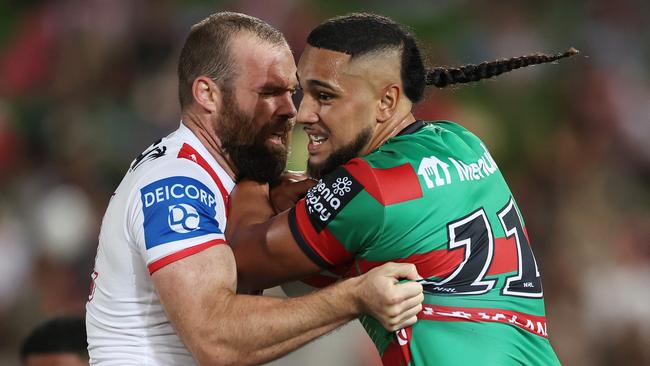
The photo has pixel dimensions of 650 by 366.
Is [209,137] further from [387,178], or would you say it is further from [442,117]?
[442,117]

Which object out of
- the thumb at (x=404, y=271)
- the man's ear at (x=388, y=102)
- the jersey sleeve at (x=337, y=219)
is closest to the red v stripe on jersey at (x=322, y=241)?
the jersey sleeve at (x=337, y=219)

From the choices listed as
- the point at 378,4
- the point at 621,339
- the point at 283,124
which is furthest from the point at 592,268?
the point at 283,124

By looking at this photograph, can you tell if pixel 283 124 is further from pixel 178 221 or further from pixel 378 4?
pixel 378 4

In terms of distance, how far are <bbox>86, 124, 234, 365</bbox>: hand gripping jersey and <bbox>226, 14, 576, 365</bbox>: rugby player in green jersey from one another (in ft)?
0.79

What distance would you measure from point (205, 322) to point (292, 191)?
86 cm

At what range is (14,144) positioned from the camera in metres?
9.69

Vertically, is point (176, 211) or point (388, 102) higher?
point (388, 102)

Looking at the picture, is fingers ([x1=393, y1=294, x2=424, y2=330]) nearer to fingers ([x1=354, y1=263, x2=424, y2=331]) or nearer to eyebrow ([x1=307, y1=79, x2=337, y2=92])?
fingers ([x1=354, y1=263, x2=424, y2=331])

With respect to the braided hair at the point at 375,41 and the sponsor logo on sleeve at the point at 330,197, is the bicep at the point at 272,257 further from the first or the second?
the braided hair at the point at 375,41

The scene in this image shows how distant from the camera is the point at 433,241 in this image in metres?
3.90

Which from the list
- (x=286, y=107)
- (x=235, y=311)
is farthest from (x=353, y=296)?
(x=286, y=107)

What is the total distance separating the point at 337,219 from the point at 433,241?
0.38m

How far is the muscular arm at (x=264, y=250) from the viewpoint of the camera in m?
3.98

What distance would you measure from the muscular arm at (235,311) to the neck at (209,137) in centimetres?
75
